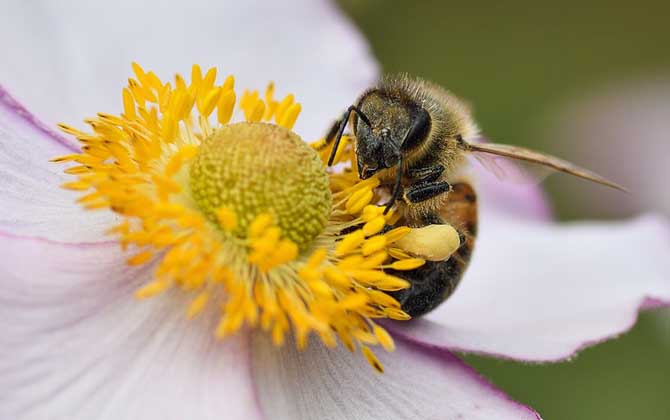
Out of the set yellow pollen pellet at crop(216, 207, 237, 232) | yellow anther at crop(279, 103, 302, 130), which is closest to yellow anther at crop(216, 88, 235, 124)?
yellow anther at crop(279, 103, 302, 130)

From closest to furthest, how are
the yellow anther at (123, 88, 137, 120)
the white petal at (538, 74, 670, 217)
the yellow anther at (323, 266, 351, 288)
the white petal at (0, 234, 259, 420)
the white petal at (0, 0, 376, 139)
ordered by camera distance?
the white petal at (0, 234, 259, 420) → the yellow anther at (323, 266, 351, 288) → the yellow anther at (123, 88, 137, 120) → the white petal at (0, 0, 376, 139) → the white petal at (538, 74, 670, 217)

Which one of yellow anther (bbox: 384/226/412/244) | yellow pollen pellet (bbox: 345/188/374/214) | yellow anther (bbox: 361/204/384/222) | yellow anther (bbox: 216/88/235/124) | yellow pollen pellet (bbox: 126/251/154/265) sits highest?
yellow anther (bbox: 216/88/235/124)

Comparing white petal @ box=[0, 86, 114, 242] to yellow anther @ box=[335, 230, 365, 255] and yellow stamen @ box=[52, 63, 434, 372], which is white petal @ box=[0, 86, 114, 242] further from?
Answer: yellow anther @ box=[335, 230, 365, 255]

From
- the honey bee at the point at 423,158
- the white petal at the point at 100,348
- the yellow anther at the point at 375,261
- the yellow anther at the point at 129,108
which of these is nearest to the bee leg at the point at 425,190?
the honey bee at the point at 423,158

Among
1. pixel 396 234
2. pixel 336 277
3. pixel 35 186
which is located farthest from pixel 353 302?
pixel 35 186

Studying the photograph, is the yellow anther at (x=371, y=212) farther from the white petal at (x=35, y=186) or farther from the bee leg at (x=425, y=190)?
the white petal at (x=35, y=186)

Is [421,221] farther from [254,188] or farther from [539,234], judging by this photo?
[539,234]

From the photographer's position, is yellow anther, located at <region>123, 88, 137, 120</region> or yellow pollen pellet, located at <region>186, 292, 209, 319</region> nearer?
yellow pollen pellet, located at <region>186, 292, 209, 319</region>
